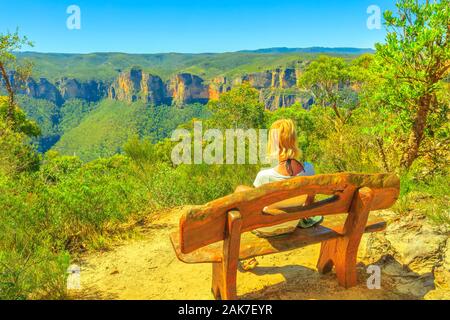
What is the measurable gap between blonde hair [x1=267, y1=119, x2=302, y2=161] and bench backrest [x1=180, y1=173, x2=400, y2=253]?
0.46 meters

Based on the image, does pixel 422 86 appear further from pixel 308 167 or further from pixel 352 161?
pixel 308 167

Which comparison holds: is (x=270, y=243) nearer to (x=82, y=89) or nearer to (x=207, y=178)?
(x=207, y=178)

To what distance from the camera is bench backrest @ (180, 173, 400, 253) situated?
249cm

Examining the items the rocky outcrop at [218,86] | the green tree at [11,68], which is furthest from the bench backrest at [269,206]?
the rocky outcrop at [218,86]

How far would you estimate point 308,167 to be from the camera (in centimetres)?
326

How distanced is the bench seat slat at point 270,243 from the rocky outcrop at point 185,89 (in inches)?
5797

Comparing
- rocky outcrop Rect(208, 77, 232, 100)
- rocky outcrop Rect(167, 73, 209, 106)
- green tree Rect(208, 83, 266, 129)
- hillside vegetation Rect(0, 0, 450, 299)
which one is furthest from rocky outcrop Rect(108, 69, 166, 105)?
hillside vegetation Rect(0, 0, 450, 299)

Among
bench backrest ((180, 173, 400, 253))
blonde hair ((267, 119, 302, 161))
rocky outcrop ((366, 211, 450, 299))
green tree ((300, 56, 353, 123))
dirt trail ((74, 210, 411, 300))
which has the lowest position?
dirt trail ((74, 210, 411, 300))

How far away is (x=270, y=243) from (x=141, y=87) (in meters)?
151

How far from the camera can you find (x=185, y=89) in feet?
484

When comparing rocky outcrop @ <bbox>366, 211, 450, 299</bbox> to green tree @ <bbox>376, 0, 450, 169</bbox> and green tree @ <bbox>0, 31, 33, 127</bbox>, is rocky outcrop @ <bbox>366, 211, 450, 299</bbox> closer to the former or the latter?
green tree @ <bbox>376, 0, 450, 169</bbox>

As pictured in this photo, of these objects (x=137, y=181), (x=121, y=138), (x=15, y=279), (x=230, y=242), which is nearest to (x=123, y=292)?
Answer: (x=15, y=279)

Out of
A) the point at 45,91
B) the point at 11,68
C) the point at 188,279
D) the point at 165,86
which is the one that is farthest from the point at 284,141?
the point at 45,91
